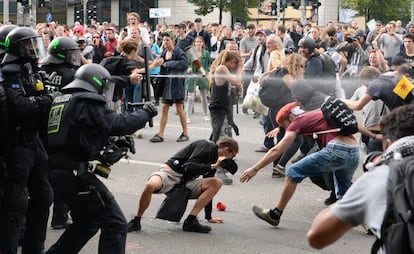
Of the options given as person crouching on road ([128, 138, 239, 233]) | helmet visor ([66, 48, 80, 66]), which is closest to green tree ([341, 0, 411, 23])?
person crouching on road ([128, 138, 239, 233])

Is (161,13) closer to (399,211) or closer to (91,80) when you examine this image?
(91,80)

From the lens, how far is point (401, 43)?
16625mm

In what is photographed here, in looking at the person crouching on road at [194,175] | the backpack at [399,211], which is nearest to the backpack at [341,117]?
the person crouching on road at [194,175]

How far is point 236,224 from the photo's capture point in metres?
7.58

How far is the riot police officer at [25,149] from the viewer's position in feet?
18.6

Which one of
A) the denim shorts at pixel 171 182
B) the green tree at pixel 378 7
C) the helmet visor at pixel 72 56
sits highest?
the green tree at pixel 378 7

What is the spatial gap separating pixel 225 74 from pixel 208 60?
636 cm

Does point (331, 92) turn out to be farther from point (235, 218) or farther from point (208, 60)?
point (208, 60)

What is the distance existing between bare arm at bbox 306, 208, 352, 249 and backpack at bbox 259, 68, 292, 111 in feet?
22.0

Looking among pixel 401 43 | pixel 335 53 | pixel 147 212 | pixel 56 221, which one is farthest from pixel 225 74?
pixel 401 43

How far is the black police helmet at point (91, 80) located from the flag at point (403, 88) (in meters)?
3.05

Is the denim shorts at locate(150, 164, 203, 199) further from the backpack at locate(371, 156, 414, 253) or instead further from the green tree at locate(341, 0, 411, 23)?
the green tree at locate(341, 0, 411, 23)

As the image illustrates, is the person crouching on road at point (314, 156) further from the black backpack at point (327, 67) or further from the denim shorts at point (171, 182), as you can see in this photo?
the black backpack at point (327, 67)

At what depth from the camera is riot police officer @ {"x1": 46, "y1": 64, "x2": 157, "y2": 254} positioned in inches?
208
